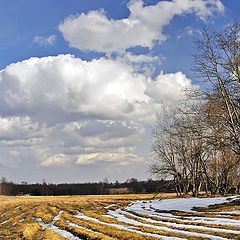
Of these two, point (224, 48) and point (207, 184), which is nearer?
point (224, 48)

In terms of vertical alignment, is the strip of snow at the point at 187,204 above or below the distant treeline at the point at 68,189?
below

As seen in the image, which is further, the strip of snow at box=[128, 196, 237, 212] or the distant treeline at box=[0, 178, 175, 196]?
the distant treeline at box=[0, 178, 175, 196]

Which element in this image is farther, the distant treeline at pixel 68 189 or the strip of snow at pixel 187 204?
the distant treeline at pixel 68 189

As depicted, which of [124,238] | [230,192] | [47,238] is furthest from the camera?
[230,192]

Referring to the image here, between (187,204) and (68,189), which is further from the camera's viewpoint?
(68,189)

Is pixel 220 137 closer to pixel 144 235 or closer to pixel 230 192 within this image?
pixel 144 235

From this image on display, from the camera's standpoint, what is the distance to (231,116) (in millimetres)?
30375

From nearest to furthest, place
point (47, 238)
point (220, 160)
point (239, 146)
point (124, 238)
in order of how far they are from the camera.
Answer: point (124, 238) < point (47, 238) < point (239, 146) < point (220, 160)

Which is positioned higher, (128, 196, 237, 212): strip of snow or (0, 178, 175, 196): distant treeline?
(0, 178, 175, 196): distant treeline

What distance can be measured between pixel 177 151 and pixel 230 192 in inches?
339

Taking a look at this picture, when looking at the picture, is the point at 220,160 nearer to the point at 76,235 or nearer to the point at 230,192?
the point at 230,192

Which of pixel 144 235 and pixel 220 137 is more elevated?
pixel 220 137

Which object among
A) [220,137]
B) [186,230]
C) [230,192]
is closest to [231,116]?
[220,137]

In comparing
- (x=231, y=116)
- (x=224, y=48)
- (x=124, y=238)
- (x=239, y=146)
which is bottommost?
(x=124, y=238)
